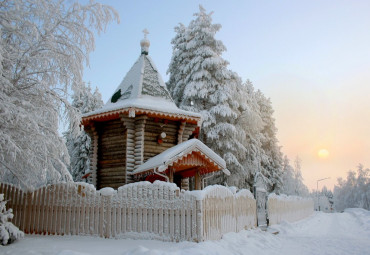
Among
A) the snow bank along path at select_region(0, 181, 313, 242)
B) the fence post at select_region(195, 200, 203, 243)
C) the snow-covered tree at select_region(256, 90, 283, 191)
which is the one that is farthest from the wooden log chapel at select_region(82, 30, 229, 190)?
the snow-covered tree at select_region(256, 90, 283, 191)

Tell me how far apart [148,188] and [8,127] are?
13.9 ft

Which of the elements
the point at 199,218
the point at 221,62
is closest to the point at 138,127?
the point at 199,218

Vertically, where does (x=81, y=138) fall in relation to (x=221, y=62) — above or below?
below

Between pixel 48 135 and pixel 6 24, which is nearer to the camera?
pixel 6 24

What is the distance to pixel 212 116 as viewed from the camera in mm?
23141

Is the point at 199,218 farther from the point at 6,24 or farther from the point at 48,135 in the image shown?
the point at 6,24

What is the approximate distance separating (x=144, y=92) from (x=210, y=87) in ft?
25.4

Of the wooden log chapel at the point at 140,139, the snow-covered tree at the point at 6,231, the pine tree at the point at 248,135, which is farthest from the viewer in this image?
the pine tree at the point at 248,135

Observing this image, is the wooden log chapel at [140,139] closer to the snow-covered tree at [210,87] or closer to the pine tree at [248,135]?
the snow-covered tree at [210,87]

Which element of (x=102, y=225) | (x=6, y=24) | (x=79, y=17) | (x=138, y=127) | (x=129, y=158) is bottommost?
(x=102, y=225)

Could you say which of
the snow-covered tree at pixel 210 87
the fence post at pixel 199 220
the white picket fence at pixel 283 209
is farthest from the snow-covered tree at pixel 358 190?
the fence post at pixel 199 220

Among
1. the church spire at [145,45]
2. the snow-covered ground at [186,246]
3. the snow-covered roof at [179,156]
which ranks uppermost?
the church spire at [145,45]

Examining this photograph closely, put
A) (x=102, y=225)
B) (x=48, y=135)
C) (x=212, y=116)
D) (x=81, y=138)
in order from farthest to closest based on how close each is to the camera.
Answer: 1. (x=81, y=138)
2. (x=212, y=116)
3. (x=102, y=225)
4. (x=48, y=135)

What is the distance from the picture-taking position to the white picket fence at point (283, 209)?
1667cm
